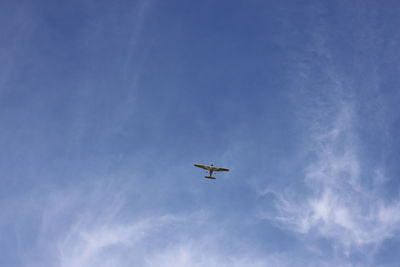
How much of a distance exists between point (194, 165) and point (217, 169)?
9.52m

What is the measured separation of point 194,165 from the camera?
129m

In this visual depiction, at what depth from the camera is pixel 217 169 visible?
131 metres
